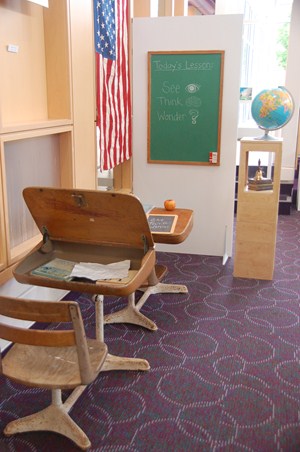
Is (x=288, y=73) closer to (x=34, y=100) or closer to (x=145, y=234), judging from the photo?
(x=34, y=100)

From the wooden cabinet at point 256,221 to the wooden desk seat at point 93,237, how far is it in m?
1.66

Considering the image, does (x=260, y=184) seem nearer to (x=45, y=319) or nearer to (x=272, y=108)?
(x=272, y=108)

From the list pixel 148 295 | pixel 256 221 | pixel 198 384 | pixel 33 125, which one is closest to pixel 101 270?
pixel 198 384

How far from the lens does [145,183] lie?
4.60m

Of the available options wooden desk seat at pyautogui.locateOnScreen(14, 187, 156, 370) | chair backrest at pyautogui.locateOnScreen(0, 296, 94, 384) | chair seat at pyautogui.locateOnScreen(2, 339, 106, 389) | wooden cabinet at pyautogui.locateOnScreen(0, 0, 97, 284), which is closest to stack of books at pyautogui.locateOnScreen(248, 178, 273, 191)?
wooden cabinet at pyautogui.locateOnScreen(0, 0, 97, 284)

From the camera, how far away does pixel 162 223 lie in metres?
3.01

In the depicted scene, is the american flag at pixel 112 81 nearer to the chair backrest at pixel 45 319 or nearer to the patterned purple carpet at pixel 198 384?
the patterned purple carpet at pixel 198 384

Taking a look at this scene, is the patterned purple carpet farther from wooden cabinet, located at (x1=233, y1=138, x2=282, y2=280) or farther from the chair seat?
the chair seat

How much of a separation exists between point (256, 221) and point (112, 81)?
1673mm

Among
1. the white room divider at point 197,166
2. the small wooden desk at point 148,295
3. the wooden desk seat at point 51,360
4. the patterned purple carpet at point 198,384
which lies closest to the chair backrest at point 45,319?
the wooden desk seat at point 51,360

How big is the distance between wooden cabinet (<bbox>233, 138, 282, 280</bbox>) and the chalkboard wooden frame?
3.34ft

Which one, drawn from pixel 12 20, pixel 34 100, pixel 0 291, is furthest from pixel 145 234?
pixel 12 20

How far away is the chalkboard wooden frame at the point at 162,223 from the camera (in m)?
2.87

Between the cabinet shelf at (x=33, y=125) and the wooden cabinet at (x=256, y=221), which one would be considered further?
the wooden cabinet at (x=256, y=221)
